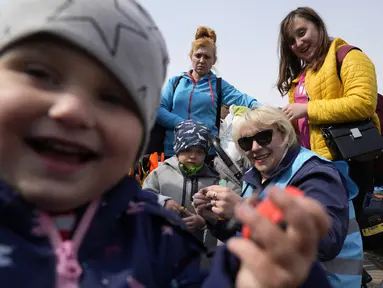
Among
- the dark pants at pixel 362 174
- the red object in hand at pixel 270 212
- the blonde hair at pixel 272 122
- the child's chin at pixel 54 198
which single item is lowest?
the dark pants at pixel 362 174

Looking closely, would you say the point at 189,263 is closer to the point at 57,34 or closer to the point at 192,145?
the point at 57,34

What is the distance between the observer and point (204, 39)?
3.15 meters

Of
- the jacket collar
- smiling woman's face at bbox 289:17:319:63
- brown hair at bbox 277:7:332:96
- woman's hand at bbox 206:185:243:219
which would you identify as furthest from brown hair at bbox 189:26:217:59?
woman's hand at bbox 206:185:243:219

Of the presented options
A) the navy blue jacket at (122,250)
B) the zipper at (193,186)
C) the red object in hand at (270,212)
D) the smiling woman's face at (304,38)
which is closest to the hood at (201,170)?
the zipper at (193,186)

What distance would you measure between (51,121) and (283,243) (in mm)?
448

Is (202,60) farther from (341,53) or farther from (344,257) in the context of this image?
(344,257)

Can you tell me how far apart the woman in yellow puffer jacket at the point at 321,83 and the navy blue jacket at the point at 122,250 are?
65.7 inches

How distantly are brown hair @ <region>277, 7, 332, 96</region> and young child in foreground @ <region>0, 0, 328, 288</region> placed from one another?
1.93 metres

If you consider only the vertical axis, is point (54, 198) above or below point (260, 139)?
above

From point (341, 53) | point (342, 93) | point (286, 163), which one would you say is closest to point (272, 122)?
point (286, 163)

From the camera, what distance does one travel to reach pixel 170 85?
3.07m

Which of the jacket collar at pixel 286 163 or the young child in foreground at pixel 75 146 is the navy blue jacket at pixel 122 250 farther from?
the jacket collar at pixel 286 163

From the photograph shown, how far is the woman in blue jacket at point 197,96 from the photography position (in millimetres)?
2969

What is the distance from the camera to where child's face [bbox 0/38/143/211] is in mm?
701
